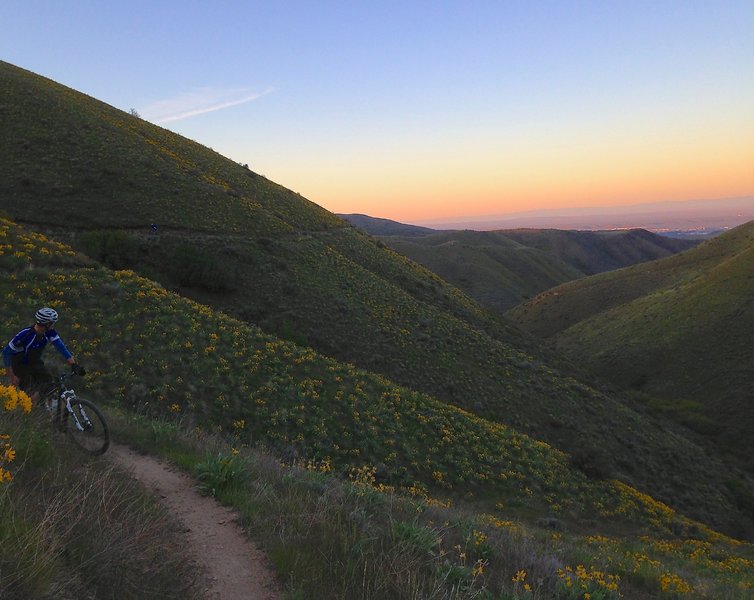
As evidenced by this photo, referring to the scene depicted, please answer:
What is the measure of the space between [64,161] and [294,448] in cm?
3478

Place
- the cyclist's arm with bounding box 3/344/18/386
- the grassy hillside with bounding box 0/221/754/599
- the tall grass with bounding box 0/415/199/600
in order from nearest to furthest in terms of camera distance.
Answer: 1. the tall grass with bounding box 0/415/199/600
2. the grassy hillside with bounding box 0/221/754/599
3. the cyclist's arm with bounding box 3/344/18/386

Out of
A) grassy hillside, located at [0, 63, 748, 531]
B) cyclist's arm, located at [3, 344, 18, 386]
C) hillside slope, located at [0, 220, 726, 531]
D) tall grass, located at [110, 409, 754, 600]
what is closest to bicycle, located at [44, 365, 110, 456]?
cyclist's arm, located at [3, 344, 18, 386]

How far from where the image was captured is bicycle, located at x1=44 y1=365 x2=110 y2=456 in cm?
709

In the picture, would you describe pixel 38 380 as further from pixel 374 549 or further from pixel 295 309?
pixel 295 309

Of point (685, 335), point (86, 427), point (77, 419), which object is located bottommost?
point (685, 335)

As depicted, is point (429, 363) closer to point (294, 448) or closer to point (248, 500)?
point (294, 448)

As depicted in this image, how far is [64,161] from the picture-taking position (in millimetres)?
36062

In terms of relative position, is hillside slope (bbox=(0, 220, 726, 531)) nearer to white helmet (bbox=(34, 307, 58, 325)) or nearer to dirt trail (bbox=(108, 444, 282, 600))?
dirt trail (bbox=(108, 444, 282, 600))

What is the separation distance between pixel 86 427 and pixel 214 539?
129 inches

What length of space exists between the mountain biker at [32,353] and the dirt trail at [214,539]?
1.76m

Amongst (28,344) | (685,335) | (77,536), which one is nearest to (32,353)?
(28,344)

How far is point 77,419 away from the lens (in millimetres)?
7180

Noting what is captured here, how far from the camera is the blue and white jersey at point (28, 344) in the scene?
731cm

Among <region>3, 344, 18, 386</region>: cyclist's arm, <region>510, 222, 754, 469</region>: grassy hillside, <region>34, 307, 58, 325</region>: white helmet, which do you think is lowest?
<region>510, 222, 754, 469</region>: grassy hillside
